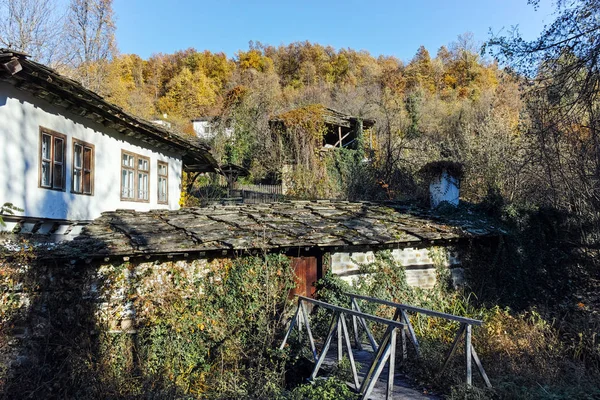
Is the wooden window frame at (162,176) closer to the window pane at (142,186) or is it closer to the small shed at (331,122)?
the window pane at (142,186)

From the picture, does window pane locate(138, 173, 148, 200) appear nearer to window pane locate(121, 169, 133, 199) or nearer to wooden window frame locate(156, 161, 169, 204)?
window pane locate(121, 169, 133, 199)

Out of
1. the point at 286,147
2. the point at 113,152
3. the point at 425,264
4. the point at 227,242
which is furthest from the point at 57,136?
the point at 286,147

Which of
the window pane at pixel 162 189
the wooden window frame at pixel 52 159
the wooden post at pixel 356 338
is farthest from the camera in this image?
the window pane at pixel 162 189

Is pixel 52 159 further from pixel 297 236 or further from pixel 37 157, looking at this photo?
pixel 297 236

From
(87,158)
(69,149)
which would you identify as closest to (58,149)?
(69,149)

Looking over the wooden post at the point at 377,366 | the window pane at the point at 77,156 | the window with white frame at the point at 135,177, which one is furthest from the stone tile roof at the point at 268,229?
the wooden post at the point at 377,366

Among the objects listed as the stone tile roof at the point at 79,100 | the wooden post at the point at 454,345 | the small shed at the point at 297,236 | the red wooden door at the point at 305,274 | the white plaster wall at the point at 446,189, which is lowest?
the wooden post at the point at 454,345

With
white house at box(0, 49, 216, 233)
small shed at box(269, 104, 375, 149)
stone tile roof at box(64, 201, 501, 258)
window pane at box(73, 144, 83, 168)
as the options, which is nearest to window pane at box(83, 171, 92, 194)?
white house at box(0, 49, 216, 233)

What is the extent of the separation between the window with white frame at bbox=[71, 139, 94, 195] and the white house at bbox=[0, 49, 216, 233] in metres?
0.02

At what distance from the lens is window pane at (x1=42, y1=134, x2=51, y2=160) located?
8.61 metres

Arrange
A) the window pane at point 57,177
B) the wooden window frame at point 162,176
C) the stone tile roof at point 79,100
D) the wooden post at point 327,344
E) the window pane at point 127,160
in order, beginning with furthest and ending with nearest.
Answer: the wooden window frame at point 162,176 → the window pane at point 127,160 → the window pane at point 57,177 → the stone tile roof at point 79,100 → the wooden post at point 327,344

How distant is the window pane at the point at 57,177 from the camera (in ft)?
29.3

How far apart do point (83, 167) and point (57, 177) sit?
3.16ft

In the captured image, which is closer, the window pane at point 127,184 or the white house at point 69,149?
the white house at point 69,149
